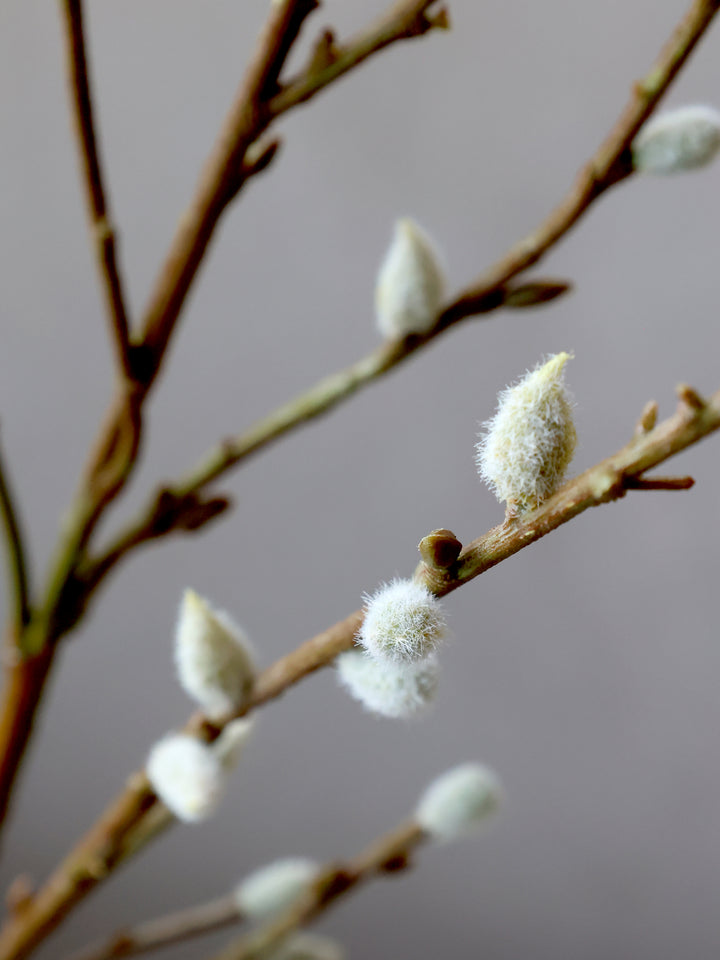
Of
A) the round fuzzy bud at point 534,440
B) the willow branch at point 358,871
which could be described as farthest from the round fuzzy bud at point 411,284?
the willow branch at point 358,871

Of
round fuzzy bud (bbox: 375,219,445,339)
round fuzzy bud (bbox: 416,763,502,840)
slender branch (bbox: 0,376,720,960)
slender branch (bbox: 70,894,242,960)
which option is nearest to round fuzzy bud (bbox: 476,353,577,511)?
slender branch (bbox: 0,376,720,960)

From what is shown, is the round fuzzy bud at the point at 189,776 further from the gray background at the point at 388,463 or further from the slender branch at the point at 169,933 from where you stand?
the gray background at the point at 388,463

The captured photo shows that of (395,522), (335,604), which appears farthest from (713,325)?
(335,604)

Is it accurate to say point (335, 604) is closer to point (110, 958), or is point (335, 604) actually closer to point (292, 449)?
point (292, 449)

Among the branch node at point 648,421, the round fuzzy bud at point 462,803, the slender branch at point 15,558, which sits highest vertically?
the branch node at point 648,421

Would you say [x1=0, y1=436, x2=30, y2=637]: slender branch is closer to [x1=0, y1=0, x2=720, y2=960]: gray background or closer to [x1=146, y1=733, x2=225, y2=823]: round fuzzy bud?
[x1=146, y1=733, x2=225, y2=823]: round fuzzy bud

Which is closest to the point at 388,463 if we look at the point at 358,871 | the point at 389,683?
the point at 358,871
